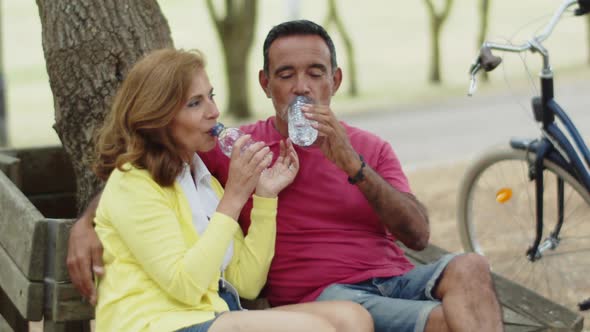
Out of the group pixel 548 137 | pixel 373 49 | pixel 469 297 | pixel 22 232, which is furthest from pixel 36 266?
pixel 373 49

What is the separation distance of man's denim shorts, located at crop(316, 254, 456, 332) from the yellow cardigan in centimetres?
51

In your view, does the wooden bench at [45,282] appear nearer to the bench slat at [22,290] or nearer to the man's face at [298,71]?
the bench slat at [22,290]

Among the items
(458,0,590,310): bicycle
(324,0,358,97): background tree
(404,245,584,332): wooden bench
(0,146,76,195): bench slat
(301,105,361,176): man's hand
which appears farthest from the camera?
(324,0,358,97): background tree

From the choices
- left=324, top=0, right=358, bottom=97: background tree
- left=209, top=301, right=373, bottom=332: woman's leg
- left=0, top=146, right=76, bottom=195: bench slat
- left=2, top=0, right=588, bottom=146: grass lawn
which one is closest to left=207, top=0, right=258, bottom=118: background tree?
left=2, top=0, right=588, bottom=146: grass lawn

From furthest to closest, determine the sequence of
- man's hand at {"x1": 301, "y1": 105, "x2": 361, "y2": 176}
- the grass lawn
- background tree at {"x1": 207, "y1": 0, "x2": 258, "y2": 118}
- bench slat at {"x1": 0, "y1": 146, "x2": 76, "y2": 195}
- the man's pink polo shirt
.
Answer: the grass lawn, background tree at {"x1": 207, "y1": 0, "x2": 258, "y2": 118}, bench slat at {"x1": 0, "y1": 146, "x2": 76, "y2": 195}, the man's pink polo shirt, man's hand at {"x1": 301, "y1": 105, "x2": 361, "y2": 176}

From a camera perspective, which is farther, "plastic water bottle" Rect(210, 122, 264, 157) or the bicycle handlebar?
the bicycle handlebar

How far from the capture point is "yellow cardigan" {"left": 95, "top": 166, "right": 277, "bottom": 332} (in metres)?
2.96

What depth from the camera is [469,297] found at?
3.22 m

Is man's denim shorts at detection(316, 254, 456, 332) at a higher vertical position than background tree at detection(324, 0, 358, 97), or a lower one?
higher

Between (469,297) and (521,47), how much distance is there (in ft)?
5.58

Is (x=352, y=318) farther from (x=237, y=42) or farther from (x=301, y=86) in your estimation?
Answer: (x=237, y=42)

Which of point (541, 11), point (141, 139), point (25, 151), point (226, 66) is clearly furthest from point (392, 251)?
point (541, 11)

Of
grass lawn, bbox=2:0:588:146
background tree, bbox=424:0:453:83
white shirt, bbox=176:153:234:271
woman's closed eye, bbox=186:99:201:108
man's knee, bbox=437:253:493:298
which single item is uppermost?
woman's closed eye, bbox=186:99:201:108

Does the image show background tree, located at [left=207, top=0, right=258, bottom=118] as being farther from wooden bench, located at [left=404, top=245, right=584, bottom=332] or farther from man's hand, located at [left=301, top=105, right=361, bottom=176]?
man's hand, located at [left=301, top=105, right=361, bottom=176]
